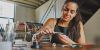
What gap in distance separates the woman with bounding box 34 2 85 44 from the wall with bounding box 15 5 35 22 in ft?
0.87

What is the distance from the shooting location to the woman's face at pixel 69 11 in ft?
11.5

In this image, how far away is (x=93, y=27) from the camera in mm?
3346

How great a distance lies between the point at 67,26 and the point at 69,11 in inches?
8.9

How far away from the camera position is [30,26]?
3.40 m

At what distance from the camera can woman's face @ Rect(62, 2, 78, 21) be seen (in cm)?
349

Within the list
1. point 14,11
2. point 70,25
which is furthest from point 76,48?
point 14,11

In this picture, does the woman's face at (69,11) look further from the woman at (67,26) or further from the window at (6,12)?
the window at (6,12)

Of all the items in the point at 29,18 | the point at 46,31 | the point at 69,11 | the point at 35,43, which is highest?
the point at 69,11

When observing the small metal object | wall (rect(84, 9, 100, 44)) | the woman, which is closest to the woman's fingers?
the woman

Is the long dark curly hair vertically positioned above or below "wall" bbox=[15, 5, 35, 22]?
below

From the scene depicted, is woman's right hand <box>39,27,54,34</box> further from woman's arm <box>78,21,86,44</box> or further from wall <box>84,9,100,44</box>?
wall <box>84,9,100,44</box>

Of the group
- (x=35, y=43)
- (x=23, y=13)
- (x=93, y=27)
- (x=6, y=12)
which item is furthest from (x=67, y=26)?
(x=6, y=12)

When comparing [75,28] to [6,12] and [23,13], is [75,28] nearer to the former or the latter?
[23,13]

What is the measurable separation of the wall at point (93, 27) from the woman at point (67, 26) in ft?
0.42
